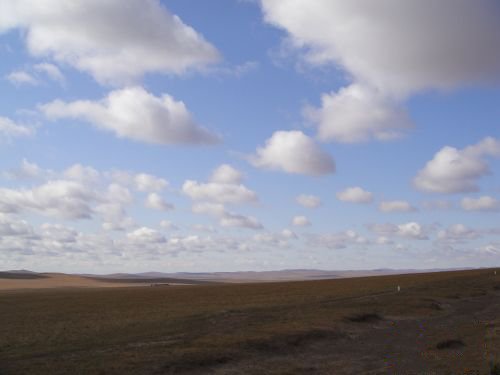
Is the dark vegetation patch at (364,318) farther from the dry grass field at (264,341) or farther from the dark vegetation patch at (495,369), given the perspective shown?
the dark vegetation patch at (495,369)

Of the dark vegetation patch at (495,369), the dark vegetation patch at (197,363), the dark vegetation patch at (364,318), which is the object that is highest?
the dark vegetation patch at (364,318)

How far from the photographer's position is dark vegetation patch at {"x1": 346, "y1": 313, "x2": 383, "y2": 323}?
3159 cm

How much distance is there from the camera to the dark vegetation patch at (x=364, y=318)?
31586mm

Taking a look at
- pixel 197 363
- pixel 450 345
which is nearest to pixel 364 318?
pixel 450 345

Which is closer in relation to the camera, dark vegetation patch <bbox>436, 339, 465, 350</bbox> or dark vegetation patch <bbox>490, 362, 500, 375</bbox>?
dark vegetation patch <bbox>490, 362, 500, 375</bbox>

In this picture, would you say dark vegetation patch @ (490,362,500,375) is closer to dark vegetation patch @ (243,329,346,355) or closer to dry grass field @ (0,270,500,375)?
dry grass field @ (0,270,500,375)

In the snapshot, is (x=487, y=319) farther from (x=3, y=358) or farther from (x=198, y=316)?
(x=3, y=358)

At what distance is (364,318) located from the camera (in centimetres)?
3231

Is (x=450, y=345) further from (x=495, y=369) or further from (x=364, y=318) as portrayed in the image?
(x=364, y=318)

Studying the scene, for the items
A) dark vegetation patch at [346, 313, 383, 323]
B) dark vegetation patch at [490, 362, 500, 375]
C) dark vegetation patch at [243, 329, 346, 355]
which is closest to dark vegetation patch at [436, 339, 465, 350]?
dark vegetation patch at [243, 329, 346, 355]

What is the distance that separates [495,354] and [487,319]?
48.5 feet

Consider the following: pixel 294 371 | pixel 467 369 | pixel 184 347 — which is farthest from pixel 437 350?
pixel 184 347

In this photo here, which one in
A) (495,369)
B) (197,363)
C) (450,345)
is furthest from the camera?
(450,345)

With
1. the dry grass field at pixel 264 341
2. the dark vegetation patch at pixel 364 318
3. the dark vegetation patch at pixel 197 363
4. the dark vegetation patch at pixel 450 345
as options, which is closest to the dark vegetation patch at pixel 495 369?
the dry grass field at pixel 264 341
